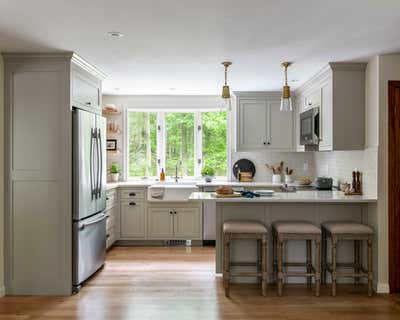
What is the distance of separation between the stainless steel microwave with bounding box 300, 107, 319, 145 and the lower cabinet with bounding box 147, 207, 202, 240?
187 centimetres

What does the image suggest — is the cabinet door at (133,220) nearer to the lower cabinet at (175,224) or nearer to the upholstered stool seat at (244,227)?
the lower cabinet at (175,224)

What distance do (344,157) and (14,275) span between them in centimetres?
388

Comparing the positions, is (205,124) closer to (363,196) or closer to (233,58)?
(233,58)

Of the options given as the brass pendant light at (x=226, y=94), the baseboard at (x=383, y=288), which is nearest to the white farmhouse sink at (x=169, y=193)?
the brass pendant light at (x=226, y=94)

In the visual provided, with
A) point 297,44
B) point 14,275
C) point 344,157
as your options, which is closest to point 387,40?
point 297,44

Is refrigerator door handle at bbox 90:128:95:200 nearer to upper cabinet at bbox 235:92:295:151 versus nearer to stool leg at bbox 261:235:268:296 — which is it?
stool leg at bbox 261:235:268:296

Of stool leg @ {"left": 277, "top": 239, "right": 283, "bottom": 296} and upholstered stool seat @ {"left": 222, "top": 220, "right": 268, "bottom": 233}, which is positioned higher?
upholstered stool seat @ {"left": 222, "top": 220, "right": 268, "bottom": 233}

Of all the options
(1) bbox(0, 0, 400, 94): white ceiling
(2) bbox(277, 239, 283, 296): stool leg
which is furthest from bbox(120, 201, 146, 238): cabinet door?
(2) bbox(277, 239, 283, 296): stool leg

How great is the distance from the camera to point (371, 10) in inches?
99.7

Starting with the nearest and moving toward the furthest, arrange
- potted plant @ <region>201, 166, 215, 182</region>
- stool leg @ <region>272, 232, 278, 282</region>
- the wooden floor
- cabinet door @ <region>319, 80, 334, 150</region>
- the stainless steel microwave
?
the wooden floor
stool leg @ <region>272, 232, 278, 282</region>
cabinet door @ <region>319, 80, 334, 150</region>
the stainless steel microwave
potted plant @ <region>201, 166, 215, 182</region>

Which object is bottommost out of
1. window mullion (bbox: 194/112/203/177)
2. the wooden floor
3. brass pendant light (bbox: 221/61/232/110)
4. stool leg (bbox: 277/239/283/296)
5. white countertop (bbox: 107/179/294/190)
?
the wooden floor

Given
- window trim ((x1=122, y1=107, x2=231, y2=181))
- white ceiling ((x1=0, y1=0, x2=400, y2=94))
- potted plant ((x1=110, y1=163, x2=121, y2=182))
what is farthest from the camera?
window trim ((x1=122, y1=107, x2=231, y2=181))

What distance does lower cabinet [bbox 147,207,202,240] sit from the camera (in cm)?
568

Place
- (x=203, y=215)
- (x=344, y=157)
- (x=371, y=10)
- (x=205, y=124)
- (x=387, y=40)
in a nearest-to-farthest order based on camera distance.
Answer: (x=371, y=10) < (x=387, y=40) < (x=344, y=157) < (x=203, y=215) < (x=205, y=124)
